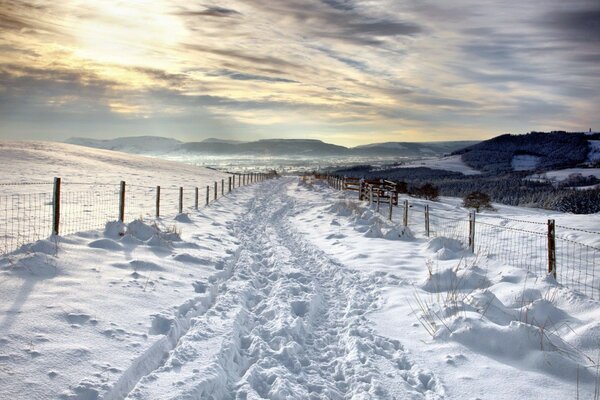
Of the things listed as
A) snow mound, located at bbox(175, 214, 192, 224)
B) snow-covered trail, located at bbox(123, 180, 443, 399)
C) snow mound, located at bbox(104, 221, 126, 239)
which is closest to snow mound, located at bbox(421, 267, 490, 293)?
snow-covered trail, located at bbox(123, 180, 443, 399)

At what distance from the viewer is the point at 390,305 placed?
7.61 m

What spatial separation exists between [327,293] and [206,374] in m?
4.02

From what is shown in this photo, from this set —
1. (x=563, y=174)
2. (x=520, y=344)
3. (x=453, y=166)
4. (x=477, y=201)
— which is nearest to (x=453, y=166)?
(x=453, y=166)

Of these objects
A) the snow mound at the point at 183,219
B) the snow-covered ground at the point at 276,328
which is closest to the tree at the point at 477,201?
the snow mound at the point at 183,219

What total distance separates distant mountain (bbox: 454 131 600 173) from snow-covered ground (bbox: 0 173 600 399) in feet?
514

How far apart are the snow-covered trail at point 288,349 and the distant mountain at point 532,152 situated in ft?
516

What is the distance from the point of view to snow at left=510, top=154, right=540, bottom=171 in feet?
533

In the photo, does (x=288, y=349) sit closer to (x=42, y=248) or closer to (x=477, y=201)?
(x=42, y=248)

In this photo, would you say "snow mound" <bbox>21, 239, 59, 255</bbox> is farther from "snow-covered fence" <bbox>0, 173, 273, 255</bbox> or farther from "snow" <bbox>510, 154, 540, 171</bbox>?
"snow" <bbox>510, 154, 540, 171</bbox>

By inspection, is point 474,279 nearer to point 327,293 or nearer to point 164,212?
point 327,293

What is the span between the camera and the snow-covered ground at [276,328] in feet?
14.9

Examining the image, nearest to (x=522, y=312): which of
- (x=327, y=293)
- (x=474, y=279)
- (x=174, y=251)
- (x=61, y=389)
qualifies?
(x=474, y=279)

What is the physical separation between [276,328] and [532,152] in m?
200

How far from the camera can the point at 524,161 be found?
169 metres
